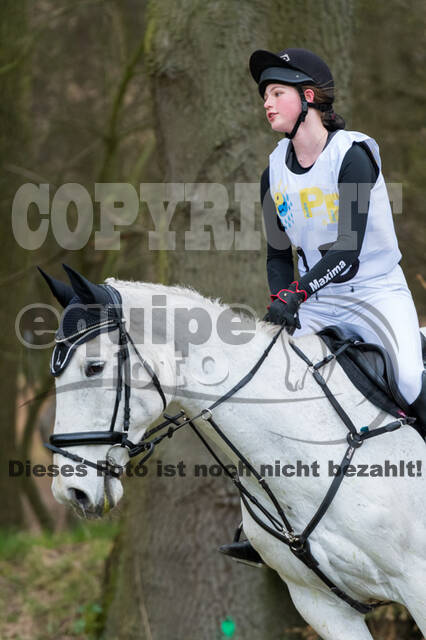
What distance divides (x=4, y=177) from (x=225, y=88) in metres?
4.48

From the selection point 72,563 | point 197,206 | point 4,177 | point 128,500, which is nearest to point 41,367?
point 4,177

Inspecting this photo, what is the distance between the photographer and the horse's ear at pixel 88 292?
2.76 m

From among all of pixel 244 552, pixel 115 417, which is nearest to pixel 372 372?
pixel 115 417

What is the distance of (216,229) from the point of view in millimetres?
5156

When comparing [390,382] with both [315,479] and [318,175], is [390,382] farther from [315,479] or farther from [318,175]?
[318,175]

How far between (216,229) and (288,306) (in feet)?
6.95

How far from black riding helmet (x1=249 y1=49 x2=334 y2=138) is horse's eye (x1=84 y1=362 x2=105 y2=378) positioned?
1.38 m

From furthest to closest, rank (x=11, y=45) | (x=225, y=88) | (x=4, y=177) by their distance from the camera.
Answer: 1. (x=4, y=177)
2. (x=11, y=45)
3. (x=225, y=88)

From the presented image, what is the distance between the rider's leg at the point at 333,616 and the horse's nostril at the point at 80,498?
3.93ft

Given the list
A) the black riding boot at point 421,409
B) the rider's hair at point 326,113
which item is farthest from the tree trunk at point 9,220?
the black riding boot at point 421,409

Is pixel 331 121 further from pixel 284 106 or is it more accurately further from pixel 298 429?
pixel 298 429

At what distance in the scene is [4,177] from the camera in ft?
28.9

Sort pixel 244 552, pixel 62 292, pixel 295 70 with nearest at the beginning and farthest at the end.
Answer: pixel 62 292
pixel 295 70
pixel 244 552

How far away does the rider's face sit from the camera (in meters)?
3.30
